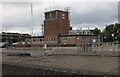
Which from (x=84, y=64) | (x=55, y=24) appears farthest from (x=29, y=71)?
(x=55, y=24)

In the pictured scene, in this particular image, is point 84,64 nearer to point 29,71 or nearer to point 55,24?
point 29,71

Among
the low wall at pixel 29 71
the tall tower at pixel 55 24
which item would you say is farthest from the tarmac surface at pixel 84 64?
the tall tower at pixel 55 24

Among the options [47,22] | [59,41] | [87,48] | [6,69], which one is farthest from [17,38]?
[6,69]

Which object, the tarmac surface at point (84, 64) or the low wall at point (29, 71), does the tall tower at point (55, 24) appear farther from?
the low wall at point (29, 71)

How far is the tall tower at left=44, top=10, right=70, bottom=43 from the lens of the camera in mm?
79875

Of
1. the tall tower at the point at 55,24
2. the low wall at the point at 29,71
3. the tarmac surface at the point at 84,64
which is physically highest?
the tall tower at the point at 55,24

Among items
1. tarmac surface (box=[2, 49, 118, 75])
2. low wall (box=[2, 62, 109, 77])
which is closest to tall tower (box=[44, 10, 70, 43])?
tarmac surface (box=[2, 49, 118, 75])

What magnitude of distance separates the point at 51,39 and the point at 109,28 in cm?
3893

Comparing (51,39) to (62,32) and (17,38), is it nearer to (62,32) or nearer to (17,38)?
(62,32)

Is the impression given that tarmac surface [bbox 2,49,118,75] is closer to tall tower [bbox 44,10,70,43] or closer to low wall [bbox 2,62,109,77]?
low wall [bbox 2,62,109,77]

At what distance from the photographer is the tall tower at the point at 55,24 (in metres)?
79.9

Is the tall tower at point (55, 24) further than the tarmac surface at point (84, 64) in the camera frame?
Yes

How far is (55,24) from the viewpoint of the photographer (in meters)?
80.6

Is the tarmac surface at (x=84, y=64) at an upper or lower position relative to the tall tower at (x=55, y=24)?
lower
